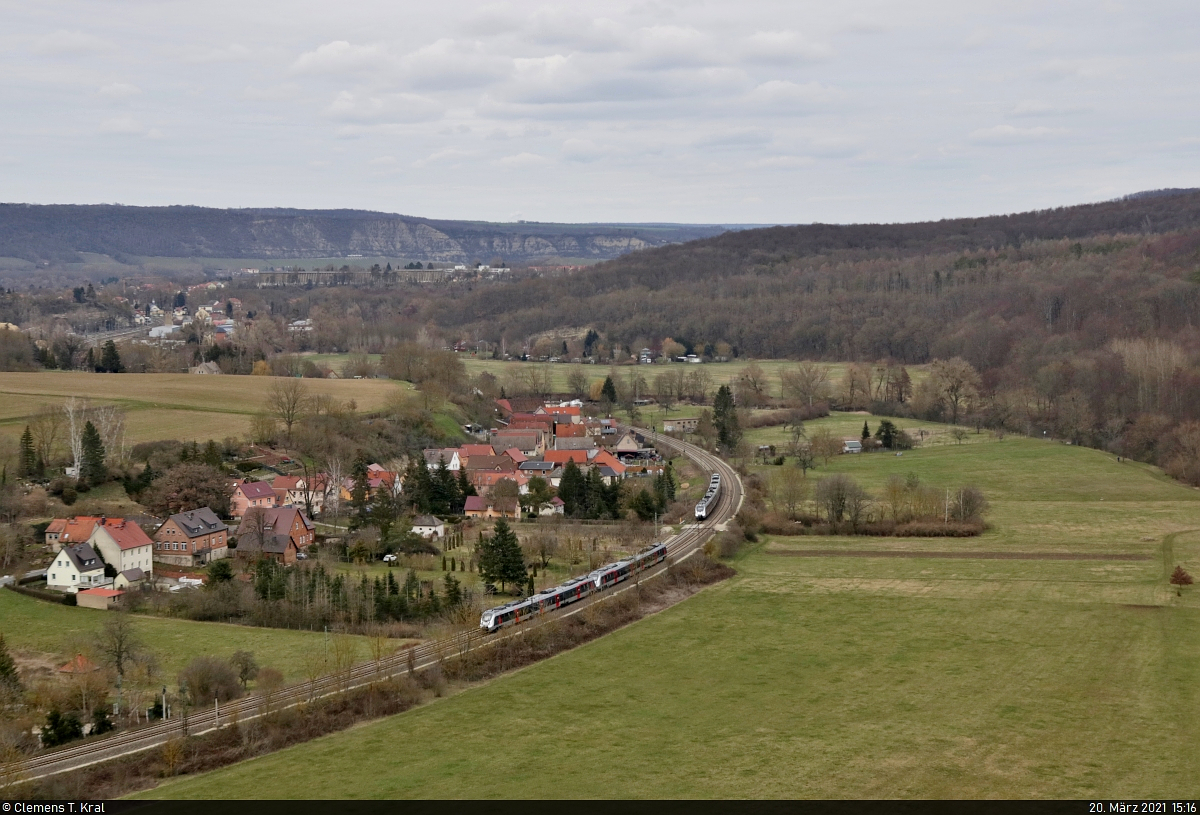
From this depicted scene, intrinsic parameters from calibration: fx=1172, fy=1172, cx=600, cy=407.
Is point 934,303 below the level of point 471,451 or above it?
above

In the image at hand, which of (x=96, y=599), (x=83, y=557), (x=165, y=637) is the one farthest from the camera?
(x=83, y=557)

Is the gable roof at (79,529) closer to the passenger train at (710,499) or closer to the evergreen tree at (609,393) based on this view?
the passenger train at (710,499)

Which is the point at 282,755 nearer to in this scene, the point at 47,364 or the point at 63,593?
the point at 63,593

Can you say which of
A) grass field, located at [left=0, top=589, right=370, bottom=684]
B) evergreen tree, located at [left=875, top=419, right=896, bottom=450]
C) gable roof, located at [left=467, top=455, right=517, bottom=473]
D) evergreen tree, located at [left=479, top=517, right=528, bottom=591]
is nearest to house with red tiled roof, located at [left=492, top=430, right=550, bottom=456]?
gable roof, located at [left=467, top=455, right=517, bottom=473]

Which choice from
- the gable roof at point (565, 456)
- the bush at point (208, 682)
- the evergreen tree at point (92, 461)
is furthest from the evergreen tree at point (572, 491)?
the bush at point (208, 682)

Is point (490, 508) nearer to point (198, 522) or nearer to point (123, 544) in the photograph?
point (198, 522)

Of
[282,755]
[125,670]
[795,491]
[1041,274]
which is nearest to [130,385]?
[795,491]

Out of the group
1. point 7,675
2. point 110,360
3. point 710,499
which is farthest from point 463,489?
point 110,360
